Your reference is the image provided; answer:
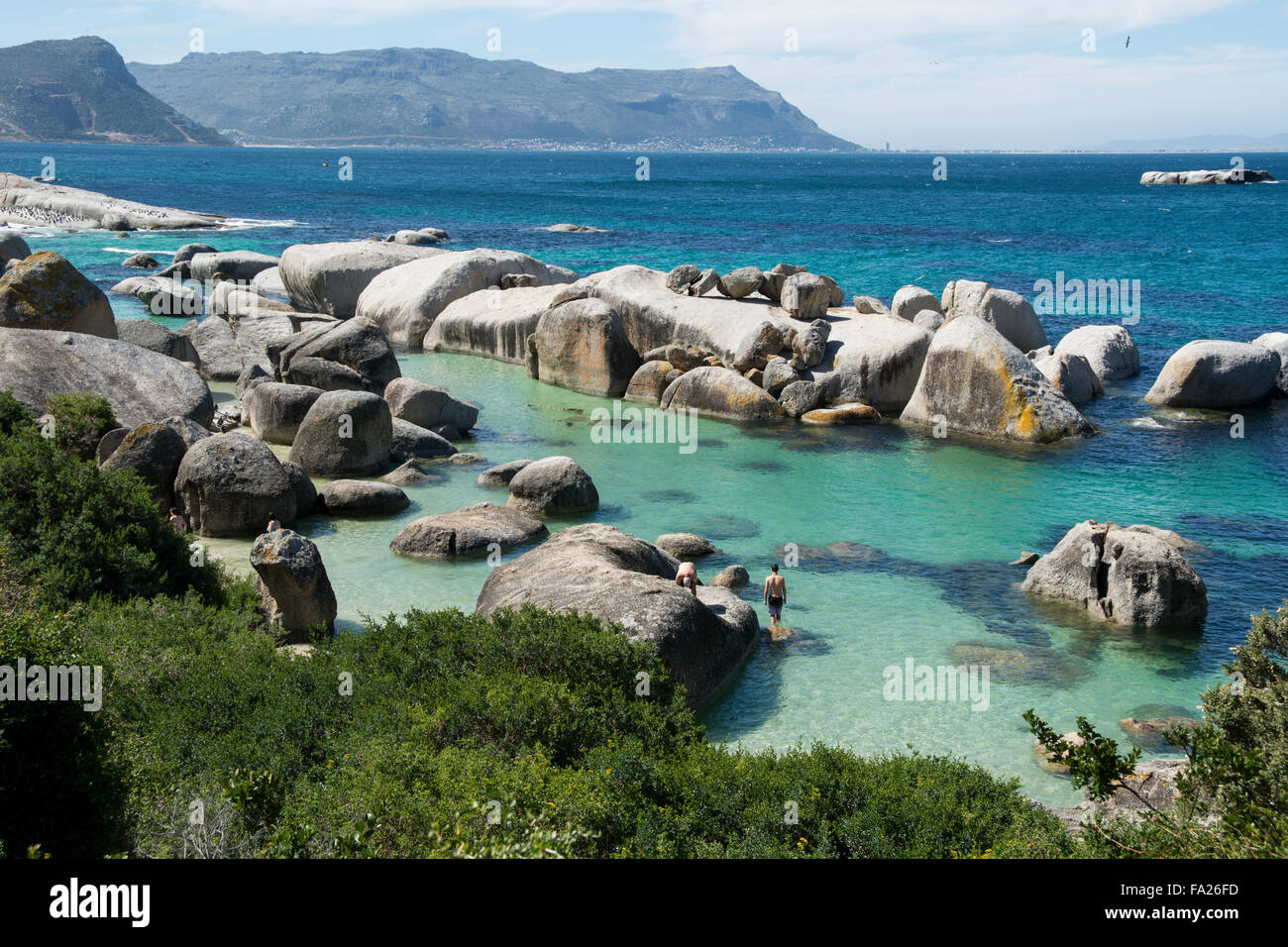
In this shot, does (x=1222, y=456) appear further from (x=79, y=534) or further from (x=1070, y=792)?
(x=79, y=534)

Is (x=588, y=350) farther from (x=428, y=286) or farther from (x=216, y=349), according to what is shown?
(x=216, y=349)

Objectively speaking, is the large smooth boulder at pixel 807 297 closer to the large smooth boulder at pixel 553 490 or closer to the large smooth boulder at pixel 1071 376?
the large smooth boulder at pixel 1071 376

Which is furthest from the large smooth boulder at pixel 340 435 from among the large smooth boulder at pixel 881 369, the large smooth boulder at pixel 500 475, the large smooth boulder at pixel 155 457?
the large smooth boulder at pixel 881 369

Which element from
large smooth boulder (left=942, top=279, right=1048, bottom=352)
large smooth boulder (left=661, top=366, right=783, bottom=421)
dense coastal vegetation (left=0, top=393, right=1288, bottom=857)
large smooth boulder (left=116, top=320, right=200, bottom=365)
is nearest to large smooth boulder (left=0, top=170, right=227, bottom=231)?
large smooth boulder (left=116, top=320, right=200, bottom=365)

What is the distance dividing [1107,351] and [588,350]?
16.8m

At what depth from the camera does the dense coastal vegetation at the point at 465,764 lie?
26.7ft

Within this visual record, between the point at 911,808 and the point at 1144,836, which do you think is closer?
the point at 1144,836

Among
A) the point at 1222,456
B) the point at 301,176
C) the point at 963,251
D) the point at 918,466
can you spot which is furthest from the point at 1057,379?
the point at 301,176

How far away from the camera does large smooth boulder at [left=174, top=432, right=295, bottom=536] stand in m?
20.1

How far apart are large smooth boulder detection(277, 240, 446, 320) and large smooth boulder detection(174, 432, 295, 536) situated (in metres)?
22.6

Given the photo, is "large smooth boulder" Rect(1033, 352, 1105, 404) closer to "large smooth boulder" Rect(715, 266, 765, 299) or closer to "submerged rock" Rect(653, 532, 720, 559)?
"large smooth boulder" Rect(715, 266, 765, 299)
